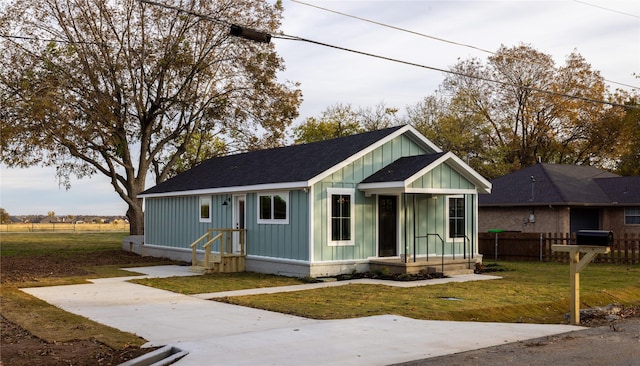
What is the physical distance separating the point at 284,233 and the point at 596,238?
32.6ft

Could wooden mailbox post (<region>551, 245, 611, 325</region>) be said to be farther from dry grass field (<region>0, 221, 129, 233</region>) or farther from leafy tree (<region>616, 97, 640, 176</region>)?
dry grass field (<region>0, 221, 129, 233</region>)

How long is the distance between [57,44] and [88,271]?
13.4m

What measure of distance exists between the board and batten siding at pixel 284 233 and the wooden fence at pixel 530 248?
37.3 feet

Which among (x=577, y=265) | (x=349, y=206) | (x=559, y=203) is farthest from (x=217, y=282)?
(x=559, y=203)

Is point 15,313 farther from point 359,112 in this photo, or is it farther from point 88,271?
point 359,112

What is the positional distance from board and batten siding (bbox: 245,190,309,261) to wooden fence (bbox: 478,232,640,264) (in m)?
11.4

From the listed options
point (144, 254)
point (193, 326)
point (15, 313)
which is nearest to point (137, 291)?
point (15, 313)

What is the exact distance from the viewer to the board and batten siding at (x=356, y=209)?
17.7m

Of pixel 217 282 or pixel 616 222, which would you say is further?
pixel 616 222

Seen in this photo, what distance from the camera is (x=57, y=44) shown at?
1161 inches

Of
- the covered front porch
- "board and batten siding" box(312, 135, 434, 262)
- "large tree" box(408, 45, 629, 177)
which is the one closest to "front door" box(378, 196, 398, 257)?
the covered front porch

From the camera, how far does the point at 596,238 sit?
1048cm

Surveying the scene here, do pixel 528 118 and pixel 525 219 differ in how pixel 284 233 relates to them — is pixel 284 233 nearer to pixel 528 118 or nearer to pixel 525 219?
pixel 525 219

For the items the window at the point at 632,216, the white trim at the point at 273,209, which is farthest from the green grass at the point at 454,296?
the window at the point at 632,216
